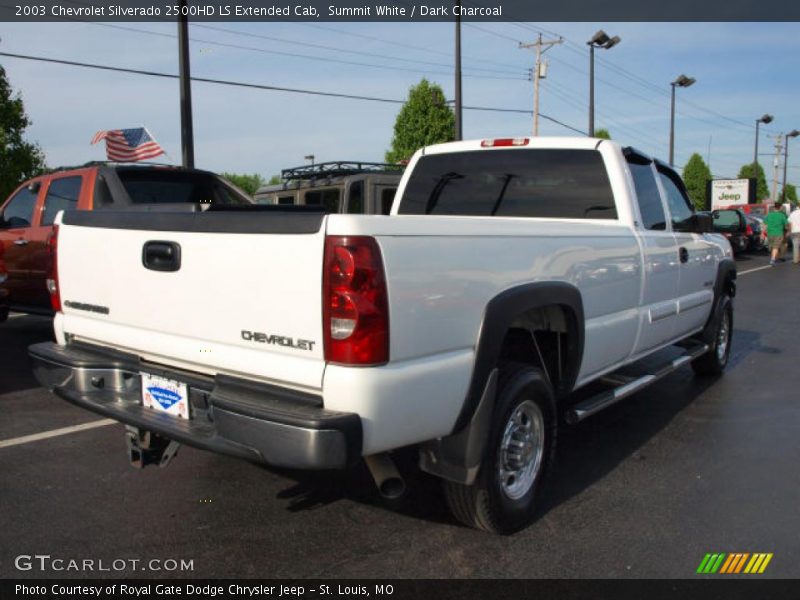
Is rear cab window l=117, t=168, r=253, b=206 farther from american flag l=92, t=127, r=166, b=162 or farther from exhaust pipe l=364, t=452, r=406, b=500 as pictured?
american flag l=92, t=127, r=166, b=162

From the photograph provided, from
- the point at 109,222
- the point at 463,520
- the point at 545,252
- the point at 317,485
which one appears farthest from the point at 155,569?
the point at 545,252

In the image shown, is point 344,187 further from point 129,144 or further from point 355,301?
point 355,301

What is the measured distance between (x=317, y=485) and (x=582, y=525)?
143cm

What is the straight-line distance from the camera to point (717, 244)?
631 centimetres

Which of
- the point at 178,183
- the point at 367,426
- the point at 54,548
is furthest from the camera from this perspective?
the point at 178,183

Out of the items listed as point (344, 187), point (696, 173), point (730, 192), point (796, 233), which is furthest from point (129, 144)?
point (696, 173)

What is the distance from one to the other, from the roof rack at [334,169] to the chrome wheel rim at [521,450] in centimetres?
967

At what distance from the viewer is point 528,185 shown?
185 inches

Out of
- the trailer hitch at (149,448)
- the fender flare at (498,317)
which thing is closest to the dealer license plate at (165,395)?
the trailer hitch at (149,448)

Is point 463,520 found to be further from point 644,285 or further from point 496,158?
point 496,158

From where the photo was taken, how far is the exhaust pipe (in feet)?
9.32

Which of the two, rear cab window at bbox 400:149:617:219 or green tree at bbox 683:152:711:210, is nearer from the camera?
rear cab window at bbox 400:149:617:219

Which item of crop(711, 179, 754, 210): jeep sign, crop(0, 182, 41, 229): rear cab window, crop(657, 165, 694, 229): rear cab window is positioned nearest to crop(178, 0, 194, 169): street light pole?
crop(0, 182, 41, 229): rear cab window

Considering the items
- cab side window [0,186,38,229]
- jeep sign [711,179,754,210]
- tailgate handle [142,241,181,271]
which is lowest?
tailgate handle [142,241,181,271]
